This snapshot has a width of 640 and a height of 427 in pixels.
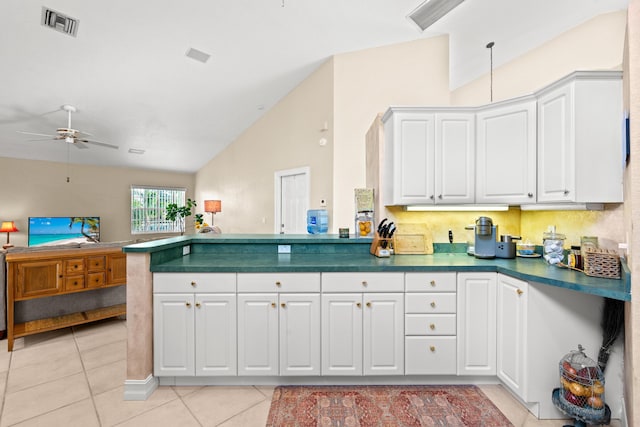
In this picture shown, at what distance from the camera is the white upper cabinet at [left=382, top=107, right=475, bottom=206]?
2.40 meters

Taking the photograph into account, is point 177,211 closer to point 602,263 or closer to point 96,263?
point 96,263

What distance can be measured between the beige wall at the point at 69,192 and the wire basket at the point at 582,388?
868 centimetres

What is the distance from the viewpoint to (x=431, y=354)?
6.63ft

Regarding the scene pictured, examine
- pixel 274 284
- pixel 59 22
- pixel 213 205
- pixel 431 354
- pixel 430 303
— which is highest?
pixel 59 22

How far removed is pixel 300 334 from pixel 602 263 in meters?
1.97

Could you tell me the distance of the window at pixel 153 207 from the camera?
755cm

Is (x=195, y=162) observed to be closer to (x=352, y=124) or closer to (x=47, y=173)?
(x=47, y=173)

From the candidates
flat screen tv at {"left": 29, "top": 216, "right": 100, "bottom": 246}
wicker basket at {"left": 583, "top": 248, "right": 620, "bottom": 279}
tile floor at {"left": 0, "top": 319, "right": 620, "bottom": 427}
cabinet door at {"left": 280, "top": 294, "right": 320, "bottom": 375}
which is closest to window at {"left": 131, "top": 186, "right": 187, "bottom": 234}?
flat screen tv at {"left": 29, "top": 216, "right": 100, "bottom": 246}

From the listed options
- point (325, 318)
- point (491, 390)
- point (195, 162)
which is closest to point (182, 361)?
point (325, 318)

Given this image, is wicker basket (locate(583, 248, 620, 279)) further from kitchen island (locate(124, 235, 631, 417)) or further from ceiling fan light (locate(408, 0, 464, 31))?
ceiling fan light (locate(408, 0, 464, 31))

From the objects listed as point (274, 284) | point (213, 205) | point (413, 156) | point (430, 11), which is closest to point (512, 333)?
point (413, 156)

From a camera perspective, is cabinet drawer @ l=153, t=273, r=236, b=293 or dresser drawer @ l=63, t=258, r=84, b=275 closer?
cabinet drawer @ l=153, t=273, r=236, b=293

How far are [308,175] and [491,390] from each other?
3.75 meters

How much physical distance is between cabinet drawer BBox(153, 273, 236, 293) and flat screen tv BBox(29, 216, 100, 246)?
217 inches
